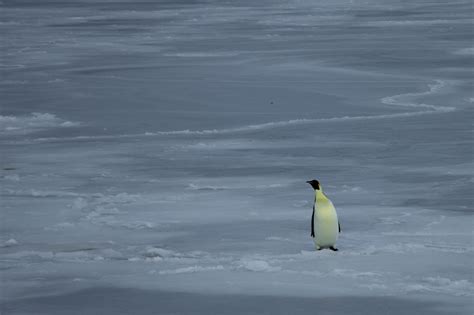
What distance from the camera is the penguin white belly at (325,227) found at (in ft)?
20.3

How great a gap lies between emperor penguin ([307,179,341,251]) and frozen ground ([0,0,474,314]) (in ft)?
0.32

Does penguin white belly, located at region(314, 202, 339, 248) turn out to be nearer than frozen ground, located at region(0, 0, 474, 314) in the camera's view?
No

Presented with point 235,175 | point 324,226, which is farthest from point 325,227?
point 235,175

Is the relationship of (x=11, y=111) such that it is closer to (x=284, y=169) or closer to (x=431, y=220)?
(x=284, y=169)

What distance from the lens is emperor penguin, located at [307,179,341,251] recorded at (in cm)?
620

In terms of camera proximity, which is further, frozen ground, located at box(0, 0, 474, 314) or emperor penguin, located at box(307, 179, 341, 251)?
emperor penguin, located at box(307, 179, 341, 251)

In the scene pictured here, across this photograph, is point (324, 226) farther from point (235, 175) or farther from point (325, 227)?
point (235, 175)

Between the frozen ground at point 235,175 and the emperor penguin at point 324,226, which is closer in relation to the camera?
the frozen ground at point 235,175

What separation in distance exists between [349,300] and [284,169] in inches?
145

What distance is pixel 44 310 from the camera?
5145 mm

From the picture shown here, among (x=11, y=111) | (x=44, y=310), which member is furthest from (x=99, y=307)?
(x=11, y=111)

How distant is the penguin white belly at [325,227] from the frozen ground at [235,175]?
0.10 m

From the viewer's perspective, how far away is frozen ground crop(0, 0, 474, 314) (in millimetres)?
5531

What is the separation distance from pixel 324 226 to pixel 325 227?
1cm
